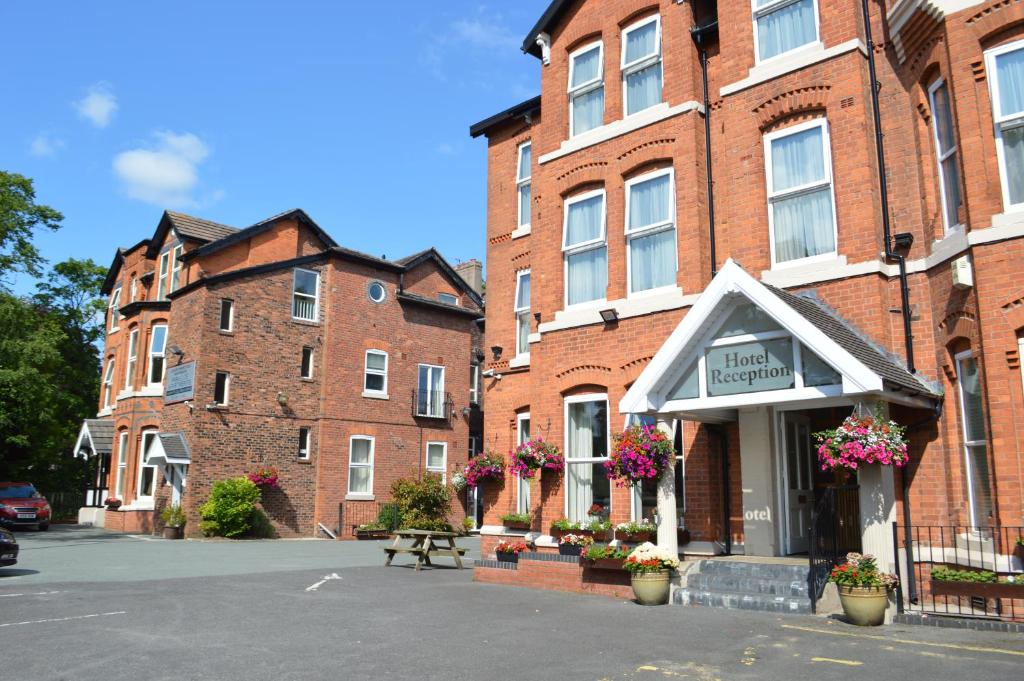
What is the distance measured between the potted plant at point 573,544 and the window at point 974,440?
18.3ft

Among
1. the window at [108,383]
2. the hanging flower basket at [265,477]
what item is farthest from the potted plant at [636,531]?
the window at [108,383]

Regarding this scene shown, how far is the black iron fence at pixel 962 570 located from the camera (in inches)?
352

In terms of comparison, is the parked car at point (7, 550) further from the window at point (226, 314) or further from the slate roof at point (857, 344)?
the slate roof at point (857, 344)

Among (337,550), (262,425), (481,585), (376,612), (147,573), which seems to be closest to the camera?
(376,612)

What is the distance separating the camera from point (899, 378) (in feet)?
32.5

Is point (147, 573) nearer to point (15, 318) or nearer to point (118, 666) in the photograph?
point (118, 666)

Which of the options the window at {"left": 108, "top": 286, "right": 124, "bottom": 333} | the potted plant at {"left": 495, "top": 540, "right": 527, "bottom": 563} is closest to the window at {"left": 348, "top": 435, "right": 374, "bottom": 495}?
the window at {"left": 108, "top": 286, "right": 124, "bottom": 333}

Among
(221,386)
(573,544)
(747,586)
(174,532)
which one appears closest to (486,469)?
(573,544)

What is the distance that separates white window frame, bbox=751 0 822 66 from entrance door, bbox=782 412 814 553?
5.77 m

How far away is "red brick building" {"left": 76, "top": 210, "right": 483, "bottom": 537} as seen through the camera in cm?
2591

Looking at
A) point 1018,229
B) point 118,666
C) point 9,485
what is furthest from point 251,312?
point 1018,229

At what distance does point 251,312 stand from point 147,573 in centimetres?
1312

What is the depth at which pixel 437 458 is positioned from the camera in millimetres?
31438

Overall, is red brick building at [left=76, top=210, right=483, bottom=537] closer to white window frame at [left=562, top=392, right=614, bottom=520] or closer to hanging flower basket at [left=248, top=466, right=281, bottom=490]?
hanging flower basket at [left=248, top=466, right=281, bottom=490]
